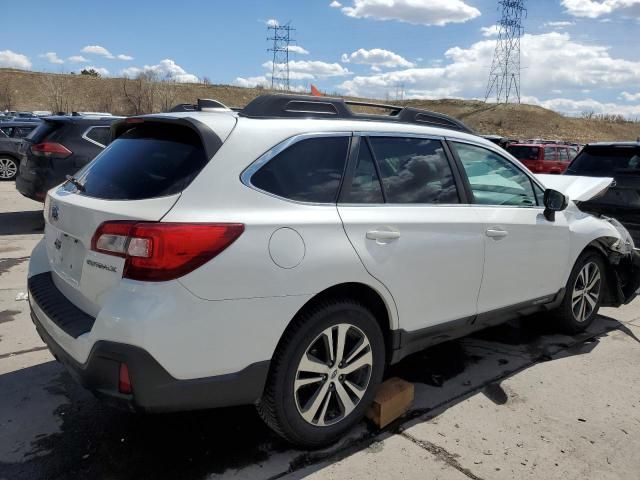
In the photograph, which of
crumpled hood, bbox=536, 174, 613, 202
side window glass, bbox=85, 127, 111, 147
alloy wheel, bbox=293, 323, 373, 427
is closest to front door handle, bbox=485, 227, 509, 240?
alloy wheel, bbox=293, 323, 373, 427

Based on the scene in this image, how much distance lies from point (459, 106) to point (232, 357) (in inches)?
3387

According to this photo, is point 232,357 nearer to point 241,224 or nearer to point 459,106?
point 241,224

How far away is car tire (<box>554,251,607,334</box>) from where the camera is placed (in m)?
4.61

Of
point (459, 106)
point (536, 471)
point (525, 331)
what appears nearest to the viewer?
point (536, 471)

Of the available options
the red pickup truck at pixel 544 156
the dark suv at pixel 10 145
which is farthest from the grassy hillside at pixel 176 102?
the dark suv at pixel 10 145

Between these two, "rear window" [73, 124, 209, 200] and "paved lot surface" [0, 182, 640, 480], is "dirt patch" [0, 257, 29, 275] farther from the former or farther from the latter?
"rear window" [73, 124, 209, 200]

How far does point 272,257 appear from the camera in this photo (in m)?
2.50

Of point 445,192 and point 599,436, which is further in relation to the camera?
point 445,192

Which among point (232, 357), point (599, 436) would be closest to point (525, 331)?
point (599, 436)

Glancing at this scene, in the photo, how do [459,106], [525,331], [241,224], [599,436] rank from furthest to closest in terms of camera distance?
[459,106], [525,331], [599,436], [241,224]

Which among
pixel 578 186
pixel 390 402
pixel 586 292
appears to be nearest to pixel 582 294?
pixel 586 292

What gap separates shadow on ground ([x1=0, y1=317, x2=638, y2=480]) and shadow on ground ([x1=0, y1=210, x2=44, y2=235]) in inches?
222

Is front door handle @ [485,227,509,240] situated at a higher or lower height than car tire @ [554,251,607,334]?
higher

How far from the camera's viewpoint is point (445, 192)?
349 cm
